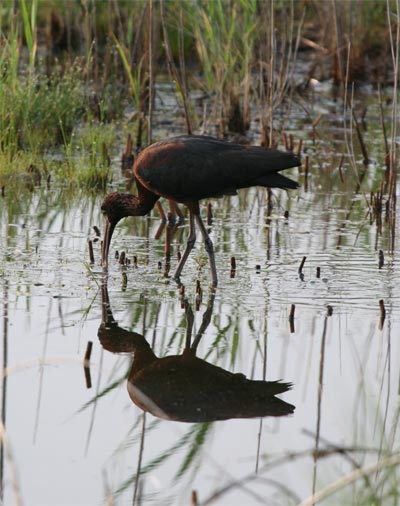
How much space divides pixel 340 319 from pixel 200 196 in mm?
1276

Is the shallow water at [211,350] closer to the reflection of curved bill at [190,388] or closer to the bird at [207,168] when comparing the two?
the reflection of curved bill at [190,388]

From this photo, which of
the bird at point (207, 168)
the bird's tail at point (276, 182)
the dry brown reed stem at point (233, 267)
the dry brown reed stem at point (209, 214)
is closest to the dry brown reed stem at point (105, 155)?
the dry brown reed stem at point (209, 214)

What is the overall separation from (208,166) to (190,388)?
1957 millimetres

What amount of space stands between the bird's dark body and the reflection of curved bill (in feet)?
4.08

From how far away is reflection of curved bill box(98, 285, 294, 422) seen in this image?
4.68 m

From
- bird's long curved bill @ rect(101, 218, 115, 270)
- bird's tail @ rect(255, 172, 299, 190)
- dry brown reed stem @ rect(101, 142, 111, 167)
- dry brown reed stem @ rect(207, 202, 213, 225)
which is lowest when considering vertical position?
bird's long curved bill @ rect(101, 218, 115, 270)

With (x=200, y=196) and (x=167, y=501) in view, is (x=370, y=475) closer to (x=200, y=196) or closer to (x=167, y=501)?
(x=167, y=501)

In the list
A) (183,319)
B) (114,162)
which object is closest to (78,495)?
(183,319)

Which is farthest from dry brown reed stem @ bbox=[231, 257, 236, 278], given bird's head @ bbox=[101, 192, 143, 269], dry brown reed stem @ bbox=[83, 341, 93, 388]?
dry brown reed stem @ bbox=[83, 341, 93, 388]

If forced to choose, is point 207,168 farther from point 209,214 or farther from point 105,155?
point 105,155

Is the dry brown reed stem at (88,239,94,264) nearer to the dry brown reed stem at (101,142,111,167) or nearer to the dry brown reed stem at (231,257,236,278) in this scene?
the dry brown reed stem at (231,257,236,278)

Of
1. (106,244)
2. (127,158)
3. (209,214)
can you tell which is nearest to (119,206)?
(106,244)

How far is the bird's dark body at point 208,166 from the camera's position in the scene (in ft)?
21.4

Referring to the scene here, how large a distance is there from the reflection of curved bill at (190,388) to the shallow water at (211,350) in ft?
0.19
